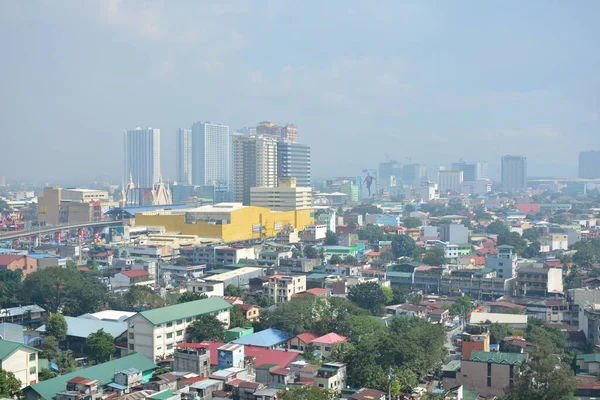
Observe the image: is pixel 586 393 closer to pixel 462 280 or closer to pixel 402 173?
pixel 462 280

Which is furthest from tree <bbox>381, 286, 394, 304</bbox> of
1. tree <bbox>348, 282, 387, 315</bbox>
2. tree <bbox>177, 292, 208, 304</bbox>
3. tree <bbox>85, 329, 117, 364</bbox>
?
tree <bbox>85, 329, 117, 364</bbox>

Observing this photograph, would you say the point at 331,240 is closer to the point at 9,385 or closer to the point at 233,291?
the point at 233,291

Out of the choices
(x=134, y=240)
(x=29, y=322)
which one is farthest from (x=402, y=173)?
(x=29, y=322)

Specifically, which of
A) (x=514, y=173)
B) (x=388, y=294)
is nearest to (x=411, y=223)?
(x=388, y=294)

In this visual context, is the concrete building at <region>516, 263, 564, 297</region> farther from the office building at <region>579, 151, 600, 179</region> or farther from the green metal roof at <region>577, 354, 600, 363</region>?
the office building at <region>579, 151, 600, 179</region>

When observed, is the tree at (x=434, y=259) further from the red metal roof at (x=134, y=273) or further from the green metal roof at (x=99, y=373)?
the green metal roof at (x=99, y=373)

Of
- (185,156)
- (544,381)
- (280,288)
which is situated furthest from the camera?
(185,156)
